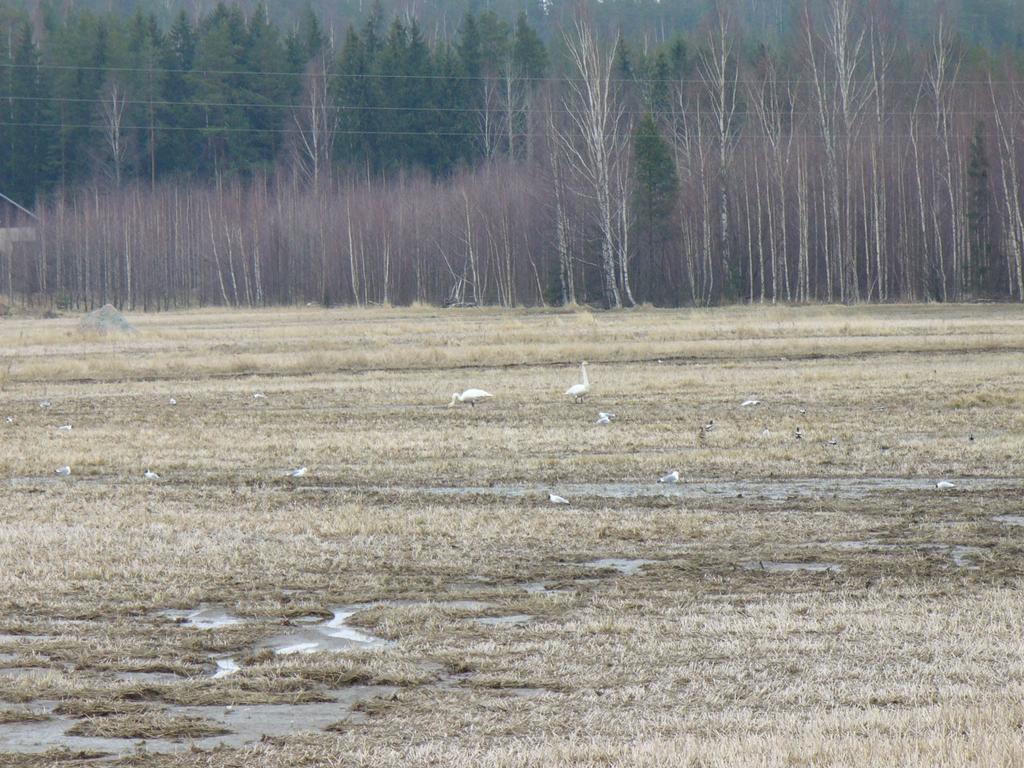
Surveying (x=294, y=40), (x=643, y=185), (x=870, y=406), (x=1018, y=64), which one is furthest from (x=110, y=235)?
(x=870, y=406)

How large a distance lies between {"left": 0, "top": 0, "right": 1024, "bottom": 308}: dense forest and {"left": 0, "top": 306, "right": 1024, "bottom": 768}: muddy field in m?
44.9

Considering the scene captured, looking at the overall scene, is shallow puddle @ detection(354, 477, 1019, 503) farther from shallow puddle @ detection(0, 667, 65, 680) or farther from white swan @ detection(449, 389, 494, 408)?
white swan @ detection(449, 389, 494, 408)

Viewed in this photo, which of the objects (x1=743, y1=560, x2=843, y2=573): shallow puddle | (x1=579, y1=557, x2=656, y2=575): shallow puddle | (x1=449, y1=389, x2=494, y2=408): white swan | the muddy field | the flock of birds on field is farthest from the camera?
(x1=449, y1=389, x2=494, y2=408): white swan

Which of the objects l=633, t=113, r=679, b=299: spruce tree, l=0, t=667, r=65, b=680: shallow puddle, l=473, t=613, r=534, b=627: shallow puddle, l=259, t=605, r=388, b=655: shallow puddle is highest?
l=633, t=113, r=679, b=299: spruce tree

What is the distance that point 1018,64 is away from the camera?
267 ft

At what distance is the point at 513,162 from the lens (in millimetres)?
87312

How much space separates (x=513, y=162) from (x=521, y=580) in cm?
7868

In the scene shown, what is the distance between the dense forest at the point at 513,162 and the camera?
70500 mm

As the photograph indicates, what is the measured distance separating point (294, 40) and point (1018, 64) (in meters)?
55.5

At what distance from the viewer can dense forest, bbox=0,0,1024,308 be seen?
7050 cm

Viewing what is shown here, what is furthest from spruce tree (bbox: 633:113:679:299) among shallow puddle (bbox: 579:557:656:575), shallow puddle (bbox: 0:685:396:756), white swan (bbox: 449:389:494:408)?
shallow puddle (bbox: 0:685:396:756)

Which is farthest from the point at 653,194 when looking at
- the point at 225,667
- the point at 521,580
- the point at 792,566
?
the point at 225,667

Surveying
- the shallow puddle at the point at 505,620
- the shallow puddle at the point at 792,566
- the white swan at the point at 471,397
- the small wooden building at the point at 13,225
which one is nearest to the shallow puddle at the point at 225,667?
the shallow puddle at the point at 505,620

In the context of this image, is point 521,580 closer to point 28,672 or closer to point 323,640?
point 323,640
